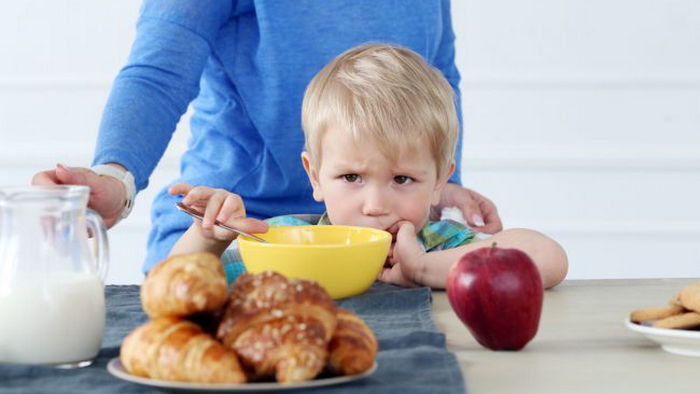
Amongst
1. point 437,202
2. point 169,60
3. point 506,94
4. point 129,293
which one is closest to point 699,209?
point 506,94

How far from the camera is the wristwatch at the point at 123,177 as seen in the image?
1453 mm

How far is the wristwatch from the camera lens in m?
1.45

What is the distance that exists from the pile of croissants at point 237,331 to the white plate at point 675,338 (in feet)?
1.01

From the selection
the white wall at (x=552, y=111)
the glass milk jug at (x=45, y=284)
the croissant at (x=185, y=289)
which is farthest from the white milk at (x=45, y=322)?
the white wall at (x=552, y=111)

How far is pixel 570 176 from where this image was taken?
11.6 ft

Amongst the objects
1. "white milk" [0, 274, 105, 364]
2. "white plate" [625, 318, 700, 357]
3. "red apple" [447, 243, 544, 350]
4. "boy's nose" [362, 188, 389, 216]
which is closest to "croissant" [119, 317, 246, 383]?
"white milk" [0, 274, 105, 364]

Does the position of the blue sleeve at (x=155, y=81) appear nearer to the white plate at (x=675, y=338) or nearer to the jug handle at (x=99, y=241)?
the jug handle at (x=99, y=241)

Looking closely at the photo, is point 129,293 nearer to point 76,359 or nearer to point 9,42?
point 76,359

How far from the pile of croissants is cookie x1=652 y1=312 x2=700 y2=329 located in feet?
1.08

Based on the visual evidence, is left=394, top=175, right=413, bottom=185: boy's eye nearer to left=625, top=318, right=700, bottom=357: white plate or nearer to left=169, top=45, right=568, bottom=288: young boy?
left=169, top=45, right=568, bottom=288: young boy

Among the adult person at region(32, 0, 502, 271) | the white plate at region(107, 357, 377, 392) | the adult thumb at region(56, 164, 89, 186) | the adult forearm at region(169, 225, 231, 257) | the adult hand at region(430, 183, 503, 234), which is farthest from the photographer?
the adult hand at region(430, 183, 503, 234)

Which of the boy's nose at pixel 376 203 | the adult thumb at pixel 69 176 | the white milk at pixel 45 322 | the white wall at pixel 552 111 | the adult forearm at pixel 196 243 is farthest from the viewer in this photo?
the white wall at pixel 552 111

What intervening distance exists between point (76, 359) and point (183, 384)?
196mm

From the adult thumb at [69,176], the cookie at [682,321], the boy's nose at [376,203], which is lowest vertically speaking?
the cookie at [682,321]
